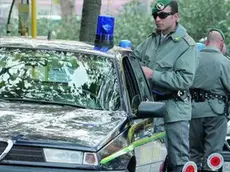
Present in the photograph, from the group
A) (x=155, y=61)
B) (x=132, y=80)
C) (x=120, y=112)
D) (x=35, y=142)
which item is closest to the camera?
(x=35, y=142)

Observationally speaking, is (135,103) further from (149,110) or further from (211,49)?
(211,49)

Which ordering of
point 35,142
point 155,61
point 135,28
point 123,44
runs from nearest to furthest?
point 35,142 → point 155,61 → point 123,44 → point 135,28

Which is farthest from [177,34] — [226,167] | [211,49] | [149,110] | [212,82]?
[226,167]

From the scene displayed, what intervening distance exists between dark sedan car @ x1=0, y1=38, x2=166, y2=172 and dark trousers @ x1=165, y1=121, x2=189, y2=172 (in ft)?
1.64

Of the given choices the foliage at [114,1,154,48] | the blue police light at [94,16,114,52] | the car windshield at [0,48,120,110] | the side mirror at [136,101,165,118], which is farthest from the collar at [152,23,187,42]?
the foliage at [114,1,154,48]

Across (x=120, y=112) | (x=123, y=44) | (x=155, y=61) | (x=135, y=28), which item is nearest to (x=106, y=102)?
(x=120, y=112)

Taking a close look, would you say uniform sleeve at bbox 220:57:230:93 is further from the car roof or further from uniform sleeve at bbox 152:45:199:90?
the car roof

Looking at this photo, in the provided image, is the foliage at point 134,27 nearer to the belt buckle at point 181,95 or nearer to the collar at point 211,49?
the collar at point 211,49

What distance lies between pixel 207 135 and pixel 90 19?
305cm

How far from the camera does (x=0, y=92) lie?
705 centimetres

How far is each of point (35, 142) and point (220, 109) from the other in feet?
15.9

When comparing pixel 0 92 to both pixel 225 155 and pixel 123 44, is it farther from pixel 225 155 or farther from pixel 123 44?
pixel 225 155

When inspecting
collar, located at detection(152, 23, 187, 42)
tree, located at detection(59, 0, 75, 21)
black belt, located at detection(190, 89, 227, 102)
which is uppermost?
collar, located at detection(152, 23, 187, 42)

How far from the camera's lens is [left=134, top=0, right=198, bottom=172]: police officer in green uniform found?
836 cm
